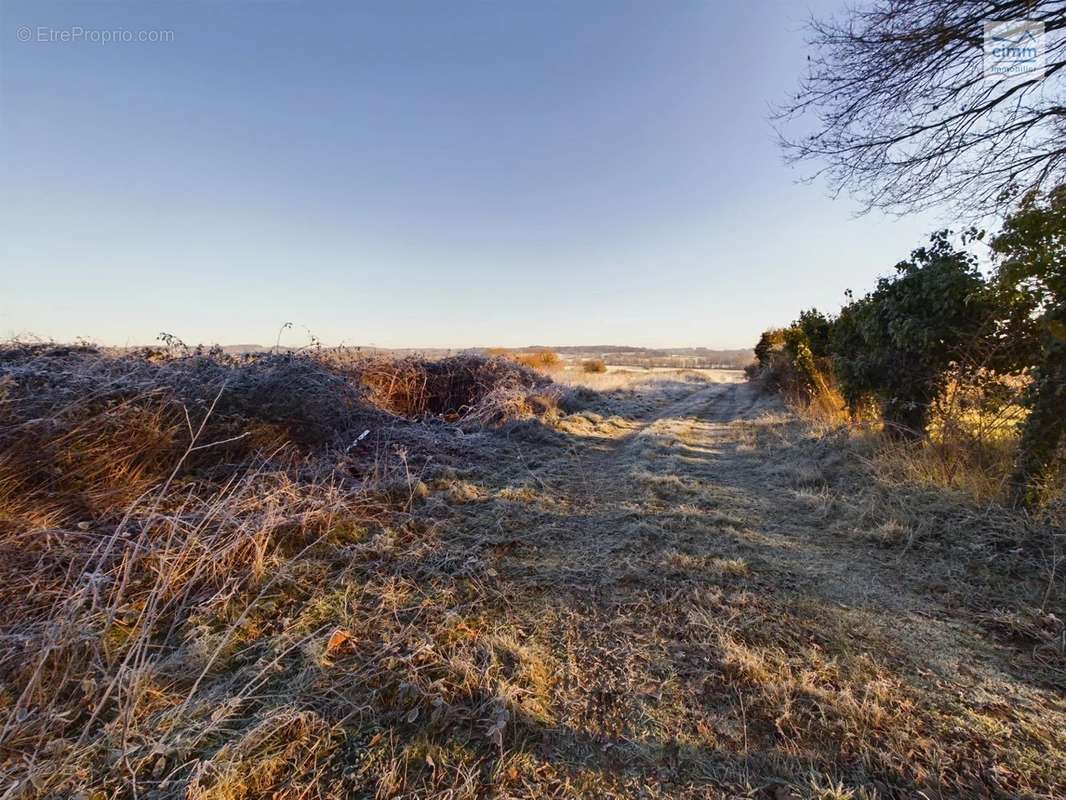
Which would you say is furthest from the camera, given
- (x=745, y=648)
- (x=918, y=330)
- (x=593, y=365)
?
(x=593, y=365)

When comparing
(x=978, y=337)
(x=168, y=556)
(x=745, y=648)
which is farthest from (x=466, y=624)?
(x=978, y=337)

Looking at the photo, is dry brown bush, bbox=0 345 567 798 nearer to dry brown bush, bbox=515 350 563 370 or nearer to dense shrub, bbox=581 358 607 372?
dry brown bush, bbox=515 350 563 370

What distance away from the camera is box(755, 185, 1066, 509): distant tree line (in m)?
3.36

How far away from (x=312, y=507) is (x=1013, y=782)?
168 inches

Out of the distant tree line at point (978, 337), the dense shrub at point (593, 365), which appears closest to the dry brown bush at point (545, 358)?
the dense shrub at point (593, 365)

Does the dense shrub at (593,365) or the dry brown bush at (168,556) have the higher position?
the dense shrub at (593,365)

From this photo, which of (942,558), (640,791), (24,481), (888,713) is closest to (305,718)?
(640,791)

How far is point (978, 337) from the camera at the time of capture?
4.42 meters

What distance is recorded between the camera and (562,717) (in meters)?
1.88

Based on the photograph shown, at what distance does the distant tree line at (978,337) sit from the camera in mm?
3355

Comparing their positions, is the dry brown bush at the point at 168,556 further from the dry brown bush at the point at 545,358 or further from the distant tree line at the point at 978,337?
the dry brown bush at the point at 545,358

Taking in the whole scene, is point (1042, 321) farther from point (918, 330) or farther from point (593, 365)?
point (593, 365)

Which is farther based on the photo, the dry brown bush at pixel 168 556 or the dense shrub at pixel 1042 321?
the dense shrub at pixel 1042 321

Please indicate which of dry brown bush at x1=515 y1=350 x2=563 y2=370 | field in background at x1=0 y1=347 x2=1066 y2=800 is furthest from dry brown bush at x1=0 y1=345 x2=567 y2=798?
dry brown bush at x1=515 y1=350 x2=563 y2=370
